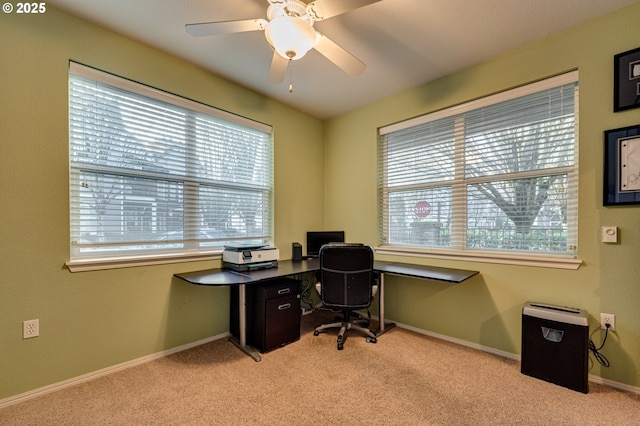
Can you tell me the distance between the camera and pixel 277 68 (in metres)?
1.99

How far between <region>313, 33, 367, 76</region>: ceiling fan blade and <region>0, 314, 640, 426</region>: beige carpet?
2288mm

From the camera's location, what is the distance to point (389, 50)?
2.39m

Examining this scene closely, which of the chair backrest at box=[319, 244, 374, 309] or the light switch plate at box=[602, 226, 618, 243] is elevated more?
the light switch plate at box=[602, 226, 618, 243]

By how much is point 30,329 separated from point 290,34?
2.56 m

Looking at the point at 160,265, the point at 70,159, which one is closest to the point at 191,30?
the point at 70,159

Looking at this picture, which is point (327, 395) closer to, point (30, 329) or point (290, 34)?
point (30, 329)

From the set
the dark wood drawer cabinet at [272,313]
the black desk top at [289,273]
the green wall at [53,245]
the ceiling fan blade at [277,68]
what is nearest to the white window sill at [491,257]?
the black desk top at [289,273]

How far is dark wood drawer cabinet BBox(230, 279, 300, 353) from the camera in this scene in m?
2.52

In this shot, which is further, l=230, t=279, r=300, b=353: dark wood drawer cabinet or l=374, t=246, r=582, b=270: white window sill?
l=230, t=279, r=300, b=353: dark wood drawer cabinet

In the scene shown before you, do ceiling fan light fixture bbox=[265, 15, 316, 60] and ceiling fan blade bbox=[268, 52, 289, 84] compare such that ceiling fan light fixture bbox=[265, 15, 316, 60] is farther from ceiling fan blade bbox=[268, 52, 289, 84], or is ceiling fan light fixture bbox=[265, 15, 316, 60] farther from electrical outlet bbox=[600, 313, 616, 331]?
electrical outlet bbox=[600, 313, 616, 331]

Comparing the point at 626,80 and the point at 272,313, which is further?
the point at 272,313

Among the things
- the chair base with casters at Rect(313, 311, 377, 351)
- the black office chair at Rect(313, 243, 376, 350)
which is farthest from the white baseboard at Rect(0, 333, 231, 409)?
the black office chair at Rect(313, 243, 376, 350)

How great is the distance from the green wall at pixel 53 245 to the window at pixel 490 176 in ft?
8.32

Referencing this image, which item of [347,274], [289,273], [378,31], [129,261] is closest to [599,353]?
[347,274]
